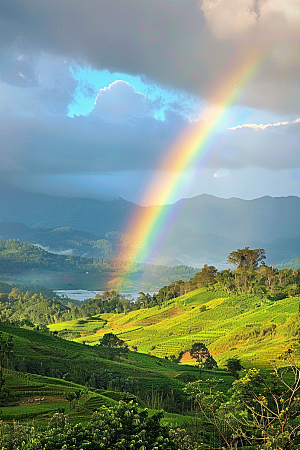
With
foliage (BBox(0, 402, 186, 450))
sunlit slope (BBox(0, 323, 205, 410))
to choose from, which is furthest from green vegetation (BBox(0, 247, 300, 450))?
sunlit slope (BBox(0, 323, 205, 410))

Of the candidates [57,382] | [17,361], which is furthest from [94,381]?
[17,361]

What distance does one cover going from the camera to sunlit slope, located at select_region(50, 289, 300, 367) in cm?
5956

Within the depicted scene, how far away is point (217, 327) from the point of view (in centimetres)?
7788

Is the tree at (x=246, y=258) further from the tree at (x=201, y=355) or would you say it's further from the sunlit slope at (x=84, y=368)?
the sunlit slope at (x=84, y=368)

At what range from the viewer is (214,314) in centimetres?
8669

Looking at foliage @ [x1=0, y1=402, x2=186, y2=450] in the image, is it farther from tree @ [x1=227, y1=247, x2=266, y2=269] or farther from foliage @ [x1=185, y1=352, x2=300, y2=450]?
tree @ [x1=227, y1=247, x2=266, y2=269]

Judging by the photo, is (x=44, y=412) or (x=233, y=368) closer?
(x=44, y=412)

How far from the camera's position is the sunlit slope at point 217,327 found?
5956cm

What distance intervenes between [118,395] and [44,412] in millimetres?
8104

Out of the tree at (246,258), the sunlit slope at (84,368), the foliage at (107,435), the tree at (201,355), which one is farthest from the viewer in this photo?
the tree at (246,258)

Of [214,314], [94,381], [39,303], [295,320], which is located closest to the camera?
[94,381]

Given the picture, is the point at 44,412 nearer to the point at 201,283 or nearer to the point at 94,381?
the point at 94,381

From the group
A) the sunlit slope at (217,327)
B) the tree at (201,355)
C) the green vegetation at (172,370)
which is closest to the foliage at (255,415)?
the green vegetation at (172,370)

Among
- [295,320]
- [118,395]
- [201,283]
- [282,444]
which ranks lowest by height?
[118,395]
